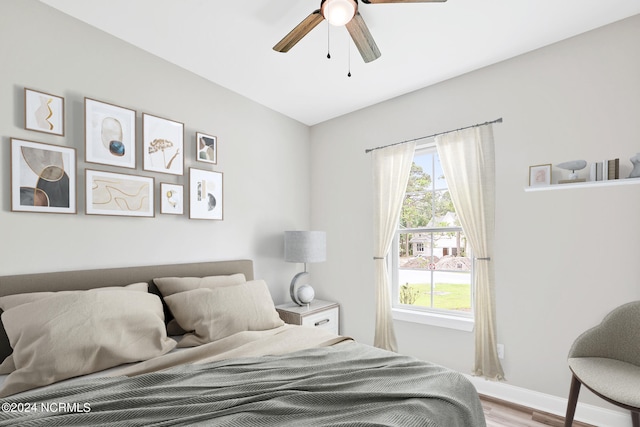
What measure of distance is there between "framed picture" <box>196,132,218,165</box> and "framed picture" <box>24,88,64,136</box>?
95cm

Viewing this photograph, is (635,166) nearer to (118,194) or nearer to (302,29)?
(302,29)

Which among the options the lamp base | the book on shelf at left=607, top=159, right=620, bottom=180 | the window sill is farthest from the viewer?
the lamp base

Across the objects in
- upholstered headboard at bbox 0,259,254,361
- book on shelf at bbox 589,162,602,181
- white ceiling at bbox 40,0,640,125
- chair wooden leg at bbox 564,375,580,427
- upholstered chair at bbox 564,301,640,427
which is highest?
white ceiling at bbox 40,0,640,125

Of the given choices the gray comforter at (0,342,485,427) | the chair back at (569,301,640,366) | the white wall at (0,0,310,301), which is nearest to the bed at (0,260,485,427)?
the gray comforter at (0,342,485,427)

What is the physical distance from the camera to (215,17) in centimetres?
211

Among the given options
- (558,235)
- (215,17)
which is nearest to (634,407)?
(558,235)

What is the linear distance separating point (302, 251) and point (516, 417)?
2.12m

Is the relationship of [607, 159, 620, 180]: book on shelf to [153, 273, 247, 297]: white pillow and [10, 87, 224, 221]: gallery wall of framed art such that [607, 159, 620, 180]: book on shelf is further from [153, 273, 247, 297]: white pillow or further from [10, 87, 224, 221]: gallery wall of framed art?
[10, 87, 224, 221]: gallery wall of framed art

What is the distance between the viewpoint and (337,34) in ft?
7.39

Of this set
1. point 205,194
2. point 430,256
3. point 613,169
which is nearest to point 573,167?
point 613,169

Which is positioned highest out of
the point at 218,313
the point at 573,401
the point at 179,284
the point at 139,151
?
the point at 139,151

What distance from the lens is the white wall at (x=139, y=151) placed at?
1927 mm

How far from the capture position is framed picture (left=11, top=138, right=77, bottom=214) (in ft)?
6.24

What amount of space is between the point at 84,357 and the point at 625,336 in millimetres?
3041
